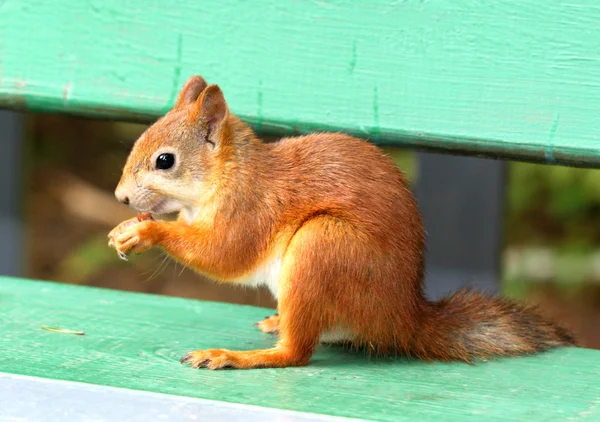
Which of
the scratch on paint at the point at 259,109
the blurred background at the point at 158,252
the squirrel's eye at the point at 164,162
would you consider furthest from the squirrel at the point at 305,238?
the blurred background at the point at 158,252

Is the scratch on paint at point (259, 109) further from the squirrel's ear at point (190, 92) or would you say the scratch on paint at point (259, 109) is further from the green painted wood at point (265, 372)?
the green painted wood at point (265, 372)

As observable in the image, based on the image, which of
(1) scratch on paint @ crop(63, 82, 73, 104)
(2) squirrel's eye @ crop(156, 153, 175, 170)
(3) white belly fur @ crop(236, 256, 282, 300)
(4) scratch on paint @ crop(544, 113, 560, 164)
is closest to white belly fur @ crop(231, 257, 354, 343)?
(3) white belly fur @ crop(236, 256, 282, 300)

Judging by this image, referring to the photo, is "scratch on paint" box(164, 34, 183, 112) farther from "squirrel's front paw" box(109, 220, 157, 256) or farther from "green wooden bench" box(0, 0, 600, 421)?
"squirrel's front paw" box(109, 220, 157, 256)

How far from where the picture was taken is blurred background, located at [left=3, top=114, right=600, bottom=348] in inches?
165

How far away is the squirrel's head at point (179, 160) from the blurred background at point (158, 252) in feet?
6.38

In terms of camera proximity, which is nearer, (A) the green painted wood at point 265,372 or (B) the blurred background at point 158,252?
(A) the green painted wood at point 265,372

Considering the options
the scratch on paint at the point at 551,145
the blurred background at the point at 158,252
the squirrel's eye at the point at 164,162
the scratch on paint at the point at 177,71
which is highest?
the scratch on paint at the point at 177,71

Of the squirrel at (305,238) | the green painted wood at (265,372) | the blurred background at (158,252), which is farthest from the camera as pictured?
the blurred background at (158,252)

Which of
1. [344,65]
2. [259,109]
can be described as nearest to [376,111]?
[344,65]

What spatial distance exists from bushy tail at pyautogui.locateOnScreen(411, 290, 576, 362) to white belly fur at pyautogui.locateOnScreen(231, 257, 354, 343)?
0.13 m

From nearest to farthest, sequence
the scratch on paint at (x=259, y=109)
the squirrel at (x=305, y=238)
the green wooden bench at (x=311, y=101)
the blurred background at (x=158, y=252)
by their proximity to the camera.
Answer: the green wooden bench at (x=311, y=101) < the squirrel at (x=305, y=238) < the scratch on paint at (x=259, y=109) < the blurred background at (x=158, y=252)

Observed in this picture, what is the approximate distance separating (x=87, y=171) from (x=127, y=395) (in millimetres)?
3997

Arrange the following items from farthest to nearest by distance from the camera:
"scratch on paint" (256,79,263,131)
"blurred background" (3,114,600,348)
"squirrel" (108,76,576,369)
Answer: "blurred background" (3,114,600,348)
"scratch on paint" (256,79,263,131)
"squirrel" (108,76,576,369)

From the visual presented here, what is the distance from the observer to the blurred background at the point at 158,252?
4.19m
